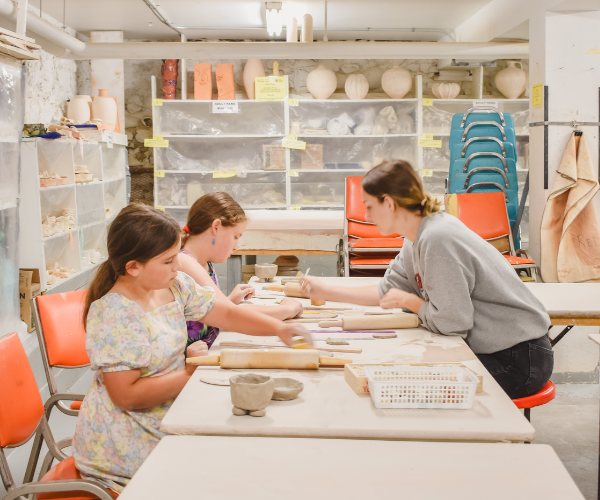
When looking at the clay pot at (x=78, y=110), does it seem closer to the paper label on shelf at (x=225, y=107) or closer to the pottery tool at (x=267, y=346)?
the paper label on shelf at (x=225, y=107)

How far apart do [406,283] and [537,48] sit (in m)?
2.79

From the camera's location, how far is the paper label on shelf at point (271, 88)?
6.62 meters

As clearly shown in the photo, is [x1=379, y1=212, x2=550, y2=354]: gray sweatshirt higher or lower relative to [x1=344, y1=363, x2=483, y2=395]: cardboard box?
higher

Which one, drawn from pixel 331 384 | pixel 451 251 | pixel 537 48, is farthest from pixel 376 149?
pixel 331 384

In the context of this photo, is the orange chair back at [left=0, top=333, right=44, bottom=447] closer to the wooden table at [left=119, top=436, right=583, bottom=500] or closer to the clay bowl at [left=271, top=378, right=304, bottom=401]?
the wooden table at [left=119, top=436, right=583, bottom=500]

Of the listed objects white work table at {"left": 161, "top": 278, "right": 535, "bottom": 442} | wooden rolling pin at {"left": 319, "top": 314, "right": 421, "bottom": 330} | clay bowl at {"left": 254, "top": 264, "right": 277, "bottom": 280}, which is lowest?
white work table at {"left": 161, "top": 278, "right": 535, "bottom": 442}

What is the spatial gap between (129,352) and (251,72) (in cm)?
582

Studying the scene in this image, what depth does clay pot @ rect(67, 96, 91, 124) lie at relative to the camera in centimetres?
603

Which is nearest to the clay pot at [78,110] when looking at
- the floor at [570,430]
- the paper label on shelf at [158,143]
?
the paper label on shelf at [158,143]

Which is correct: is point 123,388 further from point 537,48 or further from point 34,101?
point 34,101

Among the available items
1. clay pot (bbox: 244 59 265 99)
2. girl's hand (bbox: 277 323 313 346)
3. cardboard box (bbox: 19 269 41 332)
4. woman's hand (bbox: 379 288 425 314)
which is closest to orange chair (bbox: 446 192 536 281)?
woman's hand (bbox: 379 288 425 314)

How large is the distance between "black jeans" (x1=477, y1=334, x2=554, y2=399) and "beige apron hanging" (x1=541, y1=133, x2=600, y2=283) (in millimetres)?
2183

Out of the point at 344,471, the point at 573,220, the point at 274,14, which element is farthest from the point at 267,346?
the point at 274,14

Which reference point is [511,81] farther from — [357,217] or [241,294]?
[241,294]
